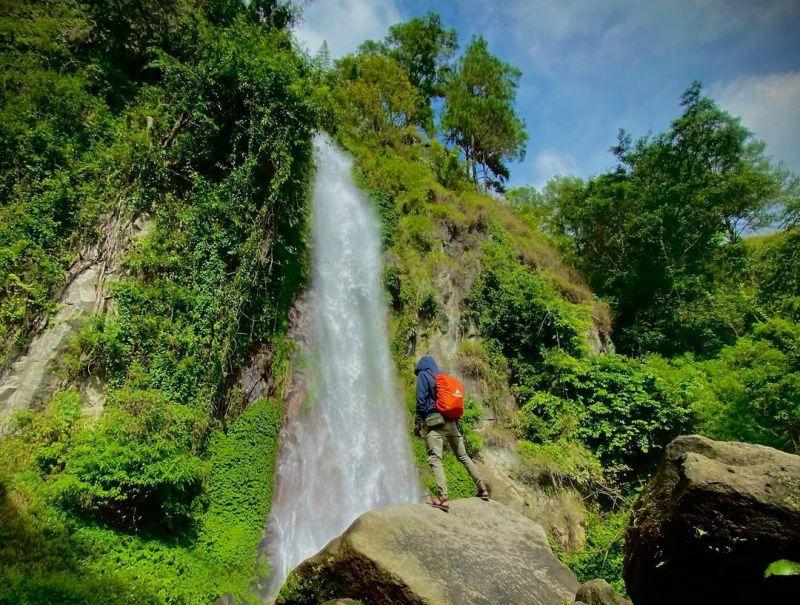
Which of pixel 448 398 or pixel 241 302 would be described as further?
pixel 241 302

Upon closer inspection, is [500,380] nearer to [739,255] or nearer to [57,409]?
[57,409]

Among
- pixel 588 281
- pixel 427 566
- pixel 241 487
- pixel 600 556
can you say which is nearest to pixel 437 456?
pixel 427 566

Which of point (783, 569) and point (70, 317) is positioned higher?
point (70, 317)

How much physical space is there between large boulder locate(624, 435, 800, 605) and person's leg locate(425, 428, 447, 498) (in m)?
2.30

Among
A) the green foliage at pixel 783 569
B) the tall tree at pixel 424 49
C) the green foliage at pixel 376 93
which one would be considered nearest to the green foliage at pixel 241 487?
the green foliage at pixel 783 569

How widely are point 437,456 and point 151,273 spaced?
6.69 m

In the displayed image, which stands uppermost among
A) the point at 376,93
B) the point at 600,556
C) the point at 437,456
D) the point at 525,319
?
the point at 376,93

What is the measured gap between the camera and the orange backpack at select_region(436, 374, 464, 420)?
5.59 metres

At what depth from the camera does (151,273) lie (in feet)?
28.7

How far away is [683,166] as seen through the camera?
22328 millimetres

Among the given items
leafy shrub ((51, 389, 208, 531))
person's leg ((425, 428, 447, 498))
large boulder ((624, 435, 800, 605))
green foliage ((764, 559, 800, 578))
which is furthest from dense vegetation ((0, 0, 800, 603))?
green foliage ((764, 559, 800, 578))

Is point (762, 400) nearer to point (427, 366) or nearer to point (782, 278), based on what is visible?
point (782, 278)

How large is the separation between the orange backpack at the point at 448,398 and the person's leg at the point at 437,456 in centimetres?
27

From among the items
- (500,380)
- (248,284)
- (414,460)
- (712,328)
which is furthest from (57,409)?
(712,328)
